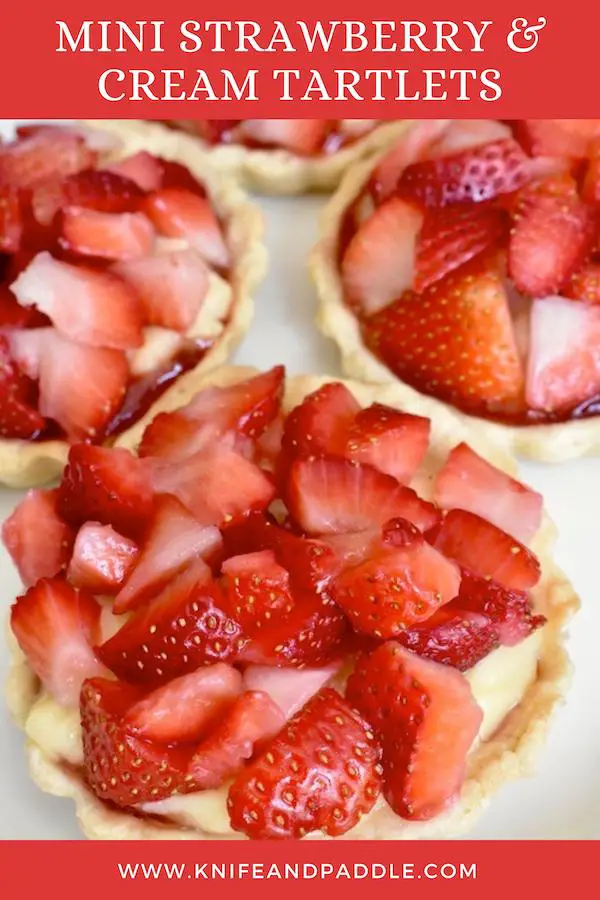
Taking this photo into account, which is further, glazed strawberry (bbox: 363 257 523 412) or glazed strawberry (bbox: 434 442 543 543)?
glazed strawberry (bbox: 363 257 523 412)

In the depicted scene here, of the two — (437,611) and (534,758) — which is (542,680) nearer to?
(534,758)

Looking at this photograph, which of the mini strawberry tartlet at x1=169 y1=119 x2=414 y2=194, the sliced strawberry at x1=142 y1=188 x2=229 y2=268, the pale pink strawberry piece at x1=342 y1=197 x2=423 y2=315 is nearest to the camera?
the pale pink strawberry piece at x1=342 y1=197 x2=423 y2=315

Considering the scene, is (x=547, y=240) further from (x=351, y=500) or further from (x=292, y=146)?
(x=292, y=146)

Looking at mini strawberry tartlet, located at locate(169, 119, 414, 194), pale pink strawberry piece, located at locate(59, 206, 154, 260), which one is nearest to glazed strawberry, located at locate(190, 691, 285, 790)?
pale pink strawberry piece, located at locate(59, 206, 154, 260)

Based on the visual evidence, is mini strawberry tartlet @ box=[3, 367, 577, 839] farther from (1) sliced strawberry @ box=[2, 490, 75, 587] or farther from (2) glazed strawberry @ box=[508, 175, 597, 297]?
(2) glazed strawberry @ box=[508, 175, 597, 297]

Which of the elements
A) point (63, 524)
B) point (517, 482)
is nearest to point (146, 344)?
point (63, 524)

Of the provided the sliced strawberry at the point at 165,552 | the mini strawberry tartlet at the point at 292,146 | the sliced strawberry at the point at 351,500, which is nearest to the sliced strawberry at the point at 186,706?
the sliced strawberry at the point at 165,552
